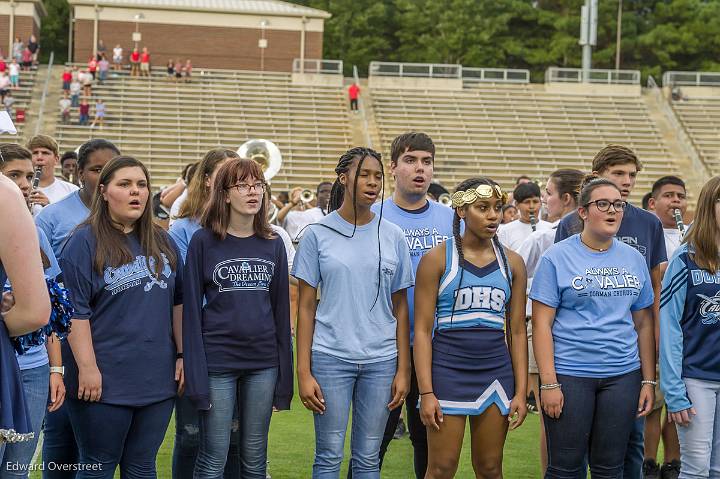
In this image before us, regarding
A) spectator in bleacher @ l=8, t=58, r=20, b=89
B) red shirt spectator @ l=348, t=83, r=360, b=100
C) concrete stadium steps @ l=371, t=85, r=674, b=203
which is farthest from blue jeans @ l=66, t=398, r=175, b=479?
spectator in bleacher @ l=8, t=58, r=20, b=89

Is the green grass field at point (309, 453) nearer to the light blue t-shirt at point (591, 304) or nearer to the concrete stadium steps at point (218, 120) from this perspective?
the light blue t-shirt at point (591, 304)

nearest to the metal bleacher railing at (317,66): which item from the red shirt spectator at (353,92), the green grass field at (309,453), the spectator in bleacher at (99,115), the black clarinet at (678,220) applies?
the red shirt spectator at (353,92)

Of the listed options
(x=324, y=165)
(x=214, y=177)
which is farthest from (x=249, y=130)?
(x=214, y=177)

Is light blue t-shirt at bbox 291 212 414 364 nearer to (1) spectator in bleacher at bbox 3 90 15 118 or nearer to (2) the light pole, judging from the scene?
(1) spectator in bleacher at bbox 3 90 15 118

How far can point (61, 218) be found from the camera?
19.1 ft

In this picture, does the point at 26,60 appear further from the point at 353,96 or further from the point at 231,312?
the point at 231,312

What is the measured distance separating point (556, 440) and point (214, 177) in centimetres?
223

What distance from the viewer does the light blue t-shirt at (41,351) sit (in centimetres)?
453

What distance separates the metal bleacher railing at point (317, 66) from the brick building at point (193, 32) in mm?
3963

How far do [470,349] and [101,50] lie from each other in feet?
119

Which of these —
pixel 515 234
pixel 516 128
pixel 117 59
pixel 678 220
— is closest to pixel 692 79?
pixel 516 128

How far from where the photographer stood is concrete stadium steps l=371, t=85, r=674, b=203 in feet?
108

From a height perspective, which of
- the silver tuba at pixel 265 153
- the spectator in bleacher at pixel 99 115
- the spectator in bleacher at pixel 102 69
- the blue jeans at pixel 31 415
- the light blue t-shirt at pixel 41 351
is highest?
the spectator in bleacher at pixel 102 69

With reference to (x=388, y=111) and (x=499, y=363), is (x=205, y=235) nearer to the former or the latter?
(x=499, y=363)
